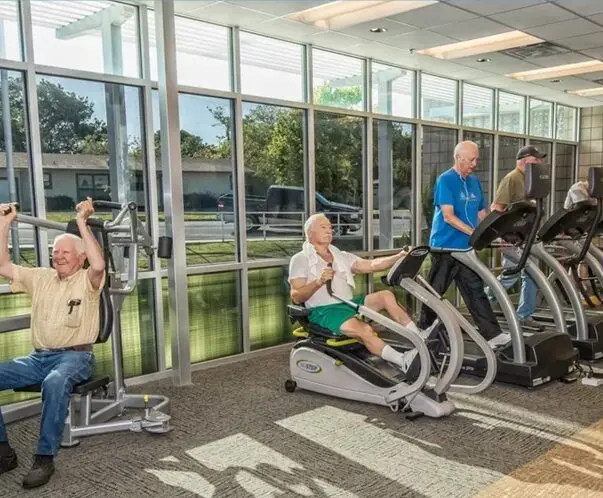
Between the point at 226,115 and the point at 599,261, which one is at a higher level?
the point at 226,115

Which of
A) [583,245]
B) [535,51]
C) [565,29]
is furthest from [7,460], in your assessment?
[535,51]

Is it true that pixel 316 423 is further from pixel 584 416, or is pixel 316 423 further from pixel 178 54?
pixel 178 54

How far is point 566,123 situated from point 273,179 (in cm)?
588

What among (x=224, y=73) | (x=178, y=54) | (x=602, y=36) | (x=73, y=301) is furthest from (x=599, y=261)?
(x=73, y=301)

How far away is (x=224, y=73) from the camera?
478cm

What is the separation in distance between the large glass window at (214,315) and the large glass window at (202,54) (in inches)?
60.5

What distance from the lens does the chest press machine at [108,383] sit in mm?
3213

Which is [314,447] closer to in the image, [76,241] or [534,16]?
[76,241]

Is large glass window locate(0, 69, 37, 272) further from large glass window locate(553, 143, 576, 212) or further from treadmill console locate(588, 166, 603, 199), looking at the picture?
large glass window locate(553, 143, 576, 212)

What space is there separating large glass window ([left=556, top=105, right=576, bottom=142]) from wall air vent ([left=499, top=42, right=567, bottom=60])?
340 centimetres

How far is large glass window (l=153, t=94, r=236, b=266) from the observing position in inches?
182

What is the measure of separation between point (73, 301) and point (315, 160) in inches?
116

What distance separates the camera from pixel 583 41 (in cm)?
525

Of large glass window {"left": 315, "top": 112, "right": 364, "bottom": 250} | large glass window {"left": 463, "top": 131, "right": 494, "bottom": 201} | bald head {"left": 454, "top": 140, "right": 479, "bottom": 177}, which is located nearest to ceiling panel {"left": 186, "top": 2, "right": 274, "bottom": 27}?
large glass window {"left": 315, "top": 112, "right": 364, "bottom": 250}
